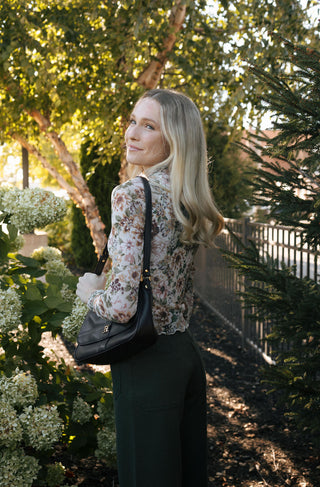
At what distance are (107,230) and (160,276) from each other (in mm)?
9141

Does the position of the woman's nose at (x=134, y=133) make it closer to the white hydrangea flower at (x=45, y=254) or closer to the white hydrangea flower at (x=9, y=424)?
the white hydrangea flower at (x=9, y=424)

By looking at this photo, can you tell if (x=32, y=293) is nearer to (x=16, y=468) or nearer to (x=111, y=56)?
(x=16, y=468)

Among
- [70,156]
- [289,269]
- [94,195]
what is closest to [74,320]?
[289,269]

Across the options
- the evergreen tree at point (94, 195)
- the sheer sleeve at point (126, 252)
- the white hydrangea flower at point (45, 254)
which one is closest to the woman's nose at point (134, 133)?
the sheer sleeve at point (126, 252)

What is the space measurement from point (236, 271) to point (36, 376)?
407 centimetres

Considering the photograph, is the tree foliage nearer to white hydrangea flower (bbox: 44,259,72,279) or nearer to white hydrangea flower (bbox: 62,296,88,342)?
white hydrangea flower (bbox: 44,259,72,279)

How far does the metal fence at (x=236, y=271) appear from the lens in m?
4.85

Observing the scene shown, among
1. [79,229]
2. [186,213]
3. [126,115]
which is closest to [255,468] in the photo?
[186,213]

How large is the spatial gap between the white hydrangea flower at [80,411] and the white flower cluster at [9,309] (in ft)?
2.39

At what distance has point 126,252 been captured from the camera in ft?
5.28

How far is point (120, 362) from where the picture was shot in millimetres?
1764

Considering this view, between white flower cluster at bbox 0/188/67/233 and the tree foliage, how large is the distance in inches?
122

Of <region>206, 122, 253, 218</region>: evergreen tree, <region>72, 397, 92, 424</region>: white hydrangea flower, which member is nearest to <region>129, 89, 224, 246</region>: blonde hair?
<region>72, 397, 92, 424</region>: white hydrangea flower

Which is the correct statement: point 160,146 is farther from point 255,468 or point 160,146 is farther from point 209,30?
point 209,30
